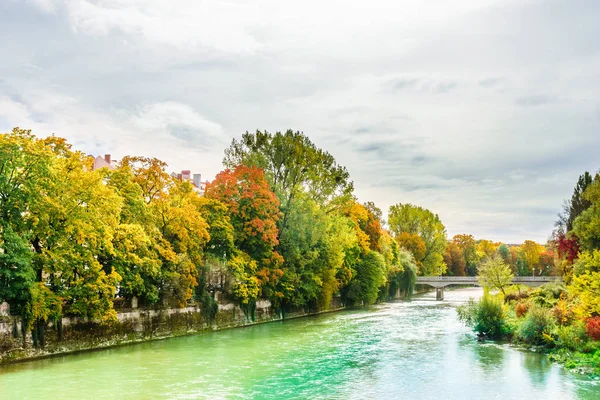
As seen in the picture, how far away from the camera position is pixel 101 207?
27.4 metres

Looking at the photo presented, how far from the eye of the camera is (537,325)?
94.9 ft

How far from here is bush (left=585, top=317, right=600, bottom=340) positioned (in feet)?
80.4

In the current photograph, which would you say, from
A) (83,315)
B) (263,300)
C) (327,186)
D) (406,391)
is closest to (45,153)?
(83,315)

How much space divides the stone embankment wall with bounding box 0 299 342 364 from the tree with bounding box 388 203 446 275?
192 feet

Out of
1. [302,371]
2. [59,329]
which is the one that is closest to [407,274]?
[302,371]

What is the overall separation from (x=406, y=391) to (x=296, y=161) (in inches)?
1192

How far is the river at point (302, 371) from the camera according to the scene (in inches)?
786

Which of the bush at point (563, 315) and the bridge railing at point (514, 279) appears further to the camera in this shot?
the bridge railing at point (514, 279)

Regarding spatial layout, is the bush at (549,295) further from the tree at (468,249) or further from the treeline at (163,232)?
the tree at (468,249)

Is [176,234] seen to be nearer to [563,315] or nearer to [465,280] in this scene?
[563,315]

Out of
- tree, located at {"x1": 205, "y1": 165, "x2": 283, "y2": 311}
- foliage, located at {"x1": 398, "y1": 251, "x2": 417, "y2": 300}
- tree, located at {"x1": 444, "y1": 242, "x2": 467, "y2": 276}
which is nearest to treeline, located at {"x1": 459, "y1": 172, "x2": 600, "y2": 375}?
tree, located at {"x1": 205, "y1": 165, "x2": 283, "y2": 311}

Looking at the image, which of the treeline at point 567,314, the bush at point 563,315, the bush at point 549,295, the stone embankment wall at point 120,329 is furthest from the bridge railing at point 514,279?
the stone embankment wall at point 120,329

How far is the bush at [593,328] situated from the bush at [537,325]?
3.36 m

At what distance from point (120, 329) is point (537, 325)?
72.7ft
